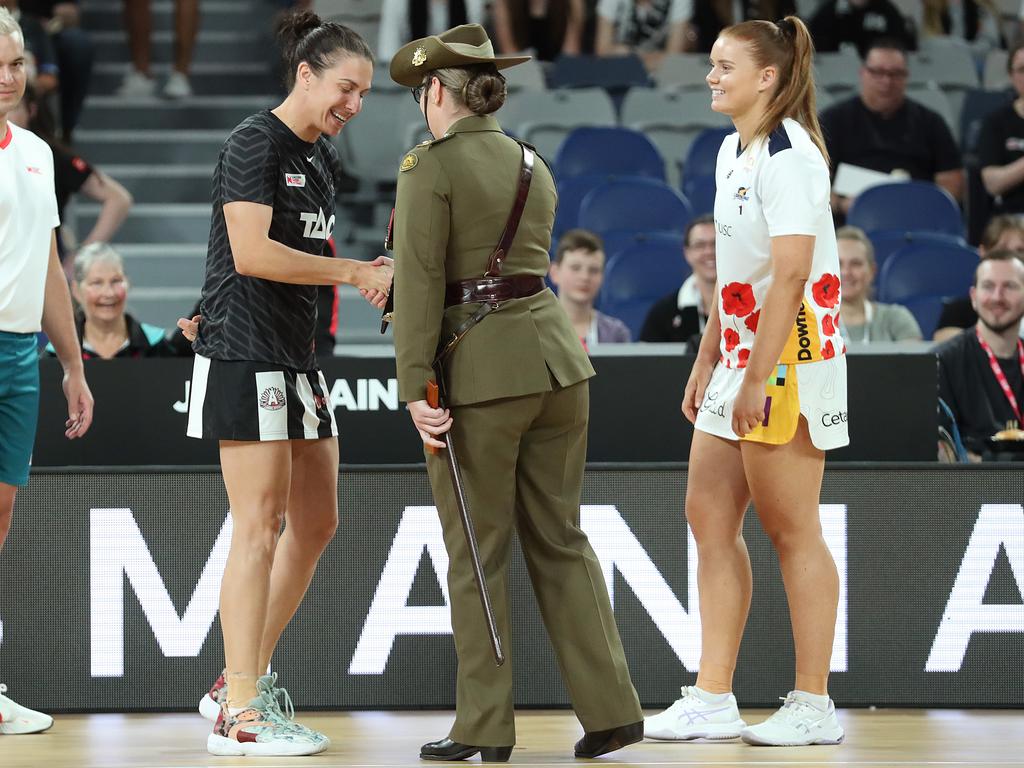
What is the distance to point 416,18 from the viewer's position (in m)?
10.4

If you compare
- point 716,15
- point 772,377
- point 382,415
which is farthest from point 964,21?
point 772,377

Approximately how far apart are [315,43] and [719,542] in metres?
1.64

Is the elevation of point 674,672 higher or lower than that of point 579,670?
lower

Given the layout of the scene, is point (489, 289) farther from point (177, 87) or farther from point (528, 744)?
point (177, 87)

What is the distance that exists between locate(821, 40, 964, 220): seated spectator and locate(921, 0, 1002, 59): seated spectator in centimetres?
277

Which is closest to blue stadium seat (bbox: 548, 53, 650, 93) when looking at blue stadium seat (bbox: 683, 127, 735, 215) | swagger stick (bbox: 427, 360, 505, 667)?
blue stadium seat (bbox: 683, 127, 735, 215)

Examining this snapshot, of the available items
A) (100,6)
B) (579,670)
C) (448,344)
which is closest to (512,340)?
(448,344)

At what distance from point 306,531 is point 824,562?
1349mm

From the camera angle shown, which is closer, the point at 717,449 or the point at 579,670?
the point at 579,670

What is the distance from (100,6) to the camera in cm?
1180

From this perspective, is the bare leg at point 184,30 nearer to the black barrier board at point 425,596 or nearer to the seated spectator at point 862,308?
the seated spectator at point 862,308

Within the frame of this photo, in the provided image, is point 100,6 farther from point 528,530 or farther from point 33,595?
point 528,530

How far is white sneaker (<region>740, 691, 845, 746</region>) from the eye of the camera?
395cm

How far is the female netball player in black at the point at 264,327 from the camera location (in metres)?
3.83
